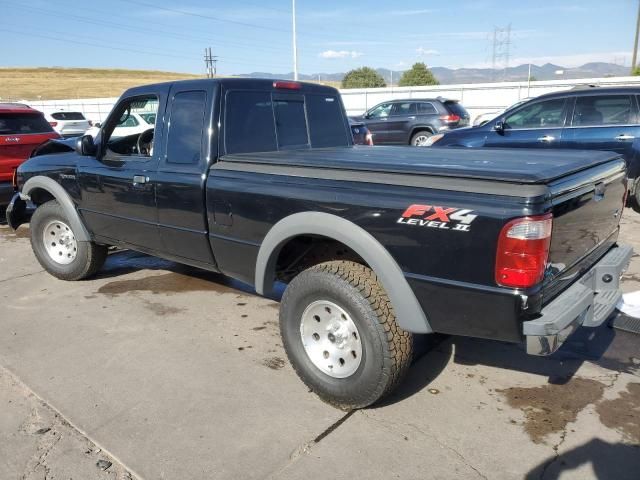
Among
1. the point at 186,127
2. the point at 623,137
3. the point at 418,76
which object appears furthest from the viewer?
the point at 418,76

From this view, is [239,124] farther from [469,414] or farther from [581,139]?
[581,139]

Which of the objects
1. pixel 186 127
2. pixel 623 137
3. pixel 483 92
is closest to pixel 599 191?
pixel 186 127

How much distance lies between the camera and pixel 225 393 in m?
3.29

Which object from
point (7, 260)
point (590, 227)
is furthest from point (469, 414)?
point (7, 260)

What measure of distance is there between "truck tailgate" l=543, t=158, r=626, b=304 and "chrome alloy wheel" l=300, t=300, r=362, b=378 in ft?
3.40

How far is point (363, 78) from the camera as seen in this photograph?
211 feet

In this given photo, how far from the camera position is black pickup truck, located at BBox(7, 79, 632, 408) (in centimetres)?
243

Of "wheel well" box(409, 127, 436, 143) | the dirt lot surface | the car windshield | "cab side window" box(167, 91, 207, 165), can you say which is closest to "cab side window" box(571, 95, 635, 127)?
the dirt lot surface

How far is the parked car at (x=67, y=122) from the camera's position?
20.0 meters

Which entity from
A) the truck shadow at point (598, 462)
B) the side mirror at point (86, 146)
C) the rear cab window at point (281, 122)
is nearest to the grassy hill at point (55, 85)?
the side mirror at point (86, 146)

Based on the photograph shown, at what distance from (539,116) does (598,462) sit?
6.58m

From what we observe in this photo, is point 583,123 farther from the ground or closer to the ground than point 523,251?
farther from the ground

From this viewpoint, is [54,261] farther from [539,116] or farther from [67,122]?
[67,122]

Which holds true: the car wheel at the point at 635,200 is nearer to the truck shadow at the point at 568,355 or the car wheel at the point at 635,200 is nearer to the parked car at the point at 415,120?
the truck shadow at the point at 568,355
